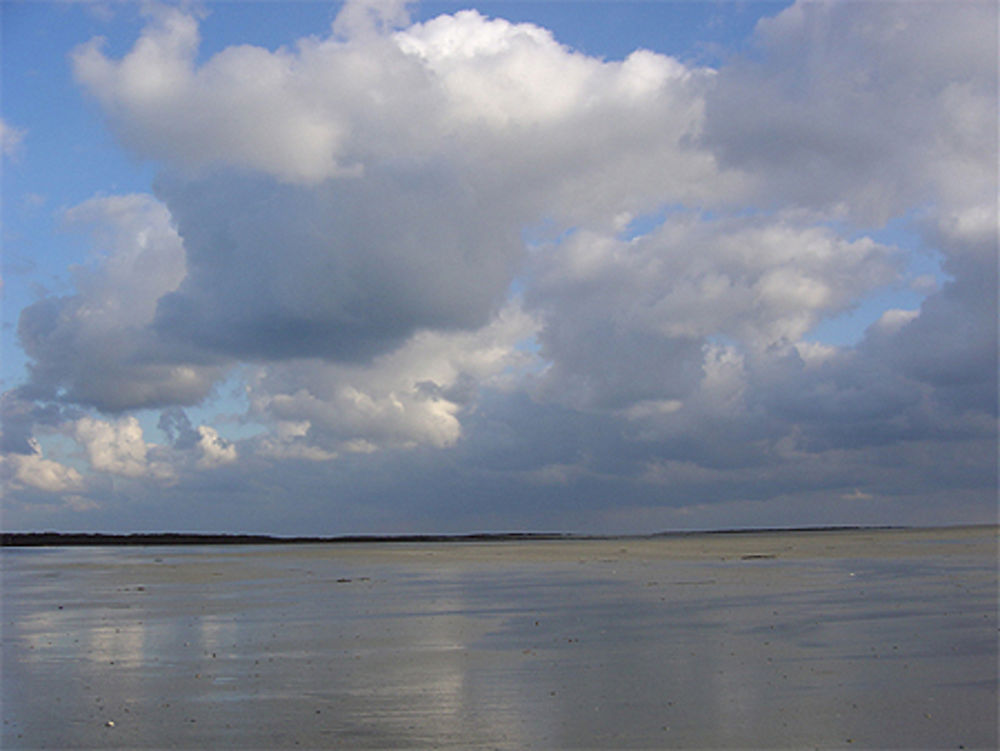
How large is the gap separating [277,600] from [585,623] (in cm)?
1257

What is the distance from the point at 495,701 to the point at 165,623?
13563 millimetres

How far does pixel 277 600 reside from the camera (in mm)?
29234

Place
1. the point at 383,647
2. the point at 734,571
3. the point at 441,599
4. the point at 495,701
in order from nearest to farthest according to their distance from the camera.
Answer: the point at 495,701
the point at 383,647
the point at 441,599
the point at 734,571

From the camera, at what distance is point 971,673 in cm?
1416

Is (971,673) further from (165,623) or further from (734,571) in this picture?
(734,571)

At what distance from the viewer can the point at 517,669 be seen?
15.3m

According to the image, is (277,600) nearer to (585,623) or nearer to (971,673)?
(585,623)

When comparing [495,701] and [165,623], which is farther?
[165,623]

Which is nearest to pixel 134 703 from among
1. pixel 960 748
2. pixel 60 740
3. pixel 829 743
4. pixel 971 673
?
pixel 60 740

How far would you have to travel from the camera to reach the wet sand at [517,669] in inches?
442

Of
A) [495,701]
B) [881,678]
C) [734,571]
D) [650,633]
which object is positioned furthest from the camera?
[734,571]

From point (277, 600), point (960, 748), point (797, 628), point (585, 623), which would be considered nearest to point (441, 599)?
point (277, 600)

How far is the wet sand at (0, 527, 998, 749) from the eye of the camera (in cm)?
1123

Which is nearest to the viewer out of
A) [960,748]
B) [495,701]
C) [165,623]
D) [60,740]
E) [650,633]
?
[960,748]
